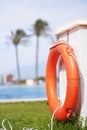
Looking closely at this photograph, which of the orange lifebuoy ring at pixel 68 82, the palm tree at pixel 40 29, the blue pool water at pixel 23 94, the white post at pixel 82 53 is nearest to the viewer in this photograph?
the orange lifebuoy ring at pixel 68 82

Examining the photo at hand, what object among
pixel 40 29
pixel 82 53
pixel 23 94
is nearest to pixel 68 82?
pixel 82 53

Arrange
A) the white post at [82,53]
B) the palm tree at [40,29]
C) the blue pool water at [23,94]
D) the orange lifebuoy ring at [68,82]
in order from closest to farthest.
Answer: the orange lifebuoy ring at [68,82] < the white post at [82,53] < the blue pool water at [23,94] < the palm tree at [40,29]

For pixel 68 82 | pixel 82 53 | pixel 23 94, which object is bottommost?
pixel 23 94

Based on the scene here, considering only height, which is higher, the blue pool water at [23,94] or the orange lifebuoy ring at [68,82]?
the orange lifebuoy ring at [68,82]

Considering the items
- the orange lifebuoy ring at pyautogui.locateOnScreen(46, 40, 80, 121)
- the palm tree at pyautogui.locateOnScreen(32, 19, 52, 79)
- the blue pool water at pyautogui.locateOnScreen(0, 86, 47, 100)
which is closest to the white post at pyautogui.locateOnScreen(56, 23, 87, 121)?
the orange lifebuoy ring at pyautogui.locateOnScreen(46, 40, 80, 121)

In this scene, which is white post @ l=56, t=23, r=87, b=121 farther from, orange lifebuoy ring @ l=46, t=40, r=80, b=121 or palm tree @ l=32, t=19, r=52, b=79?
palm tree @ l=32, t=19, r=52, b=79

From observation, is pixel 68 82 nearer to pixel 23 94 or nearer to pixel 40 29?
pixel 23 94

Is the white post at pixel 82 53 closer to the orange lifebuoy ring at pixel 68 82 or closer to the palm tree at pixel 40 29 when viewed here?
the orange lifebuoy ring at pixel 68 82

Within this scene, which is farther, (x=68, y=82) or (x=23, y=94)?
(x=23, y=94)

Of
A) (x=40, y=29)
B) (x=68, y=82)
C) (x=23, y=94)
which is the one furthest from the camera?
(x=40, y=29)

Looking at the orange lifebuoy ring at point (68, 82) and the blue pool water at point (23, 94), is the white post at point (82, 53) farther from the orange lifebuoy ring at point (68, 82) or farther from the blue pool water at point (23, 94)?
the blue pool water at point (23, 94)

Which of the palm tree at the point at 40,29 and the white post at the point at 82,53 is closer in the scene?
the white post at the point at 82,53

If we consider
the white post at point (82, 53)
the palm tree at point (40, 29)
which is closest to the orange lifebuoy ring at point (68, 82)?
the white post at point (82, 53)

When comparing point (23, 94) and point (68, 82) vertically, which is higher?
point (68, 82)
